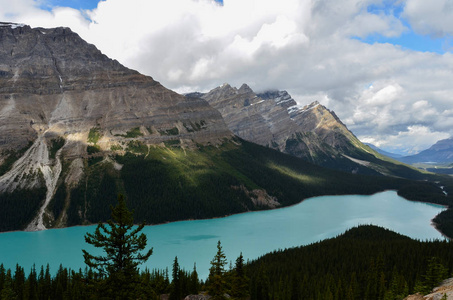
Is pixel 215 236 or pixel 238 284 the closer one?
pixel 238 284

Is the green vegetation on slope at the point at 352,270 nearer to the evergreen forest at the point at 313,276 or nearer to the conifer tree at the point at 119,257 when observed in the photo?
the evergreen forest at the point at 313,276

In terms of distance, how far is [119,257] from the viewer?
86.3ft

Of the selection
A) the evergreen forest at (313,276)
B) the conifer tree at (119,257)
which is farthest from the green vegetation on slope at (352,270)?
the conifer tree at (119,257)

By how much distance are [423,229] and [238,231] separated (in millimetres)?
83582

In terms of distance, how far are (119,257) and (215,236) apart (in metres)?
111

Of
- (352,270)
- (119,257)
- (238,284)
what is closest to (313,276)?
(352,270)

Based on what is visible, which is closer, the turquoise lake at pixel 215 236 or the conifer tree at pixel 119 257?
the conifer tree at pixel 119 257

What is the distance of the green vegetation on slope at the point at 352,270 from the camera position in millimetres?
60847

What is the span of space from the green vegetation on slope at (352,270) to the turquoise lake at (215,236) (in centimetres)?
2210

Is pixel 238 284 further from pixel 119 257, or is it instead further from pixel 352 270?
pixel 352 270

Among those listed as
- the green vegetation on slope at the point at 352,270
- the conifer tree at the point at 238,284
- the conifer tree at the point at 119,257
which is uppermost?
the conifer tree at the point at 119,257

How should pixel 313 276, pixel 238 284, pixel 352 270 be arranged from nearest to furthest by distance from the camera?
pixel 238 284
pixel 313 276
pixel 352 270

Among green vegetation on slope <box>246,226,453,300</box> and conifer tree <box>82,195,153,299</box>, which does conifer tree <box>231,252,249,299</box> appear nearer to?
green vegetation on slope <box>246,226,453,300</box>

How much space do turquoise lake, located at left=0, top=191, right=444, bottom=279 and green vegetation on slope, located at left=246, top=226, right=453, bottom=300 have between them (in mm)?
22105
